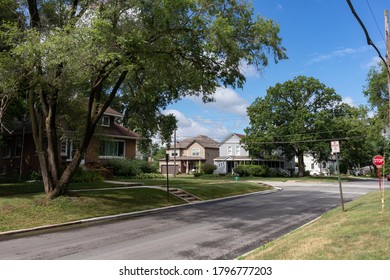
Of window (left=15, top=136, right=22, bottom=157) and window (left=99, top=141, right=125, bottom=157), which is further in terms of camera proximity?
window (left=99, top=141, right=125, bottom=157)

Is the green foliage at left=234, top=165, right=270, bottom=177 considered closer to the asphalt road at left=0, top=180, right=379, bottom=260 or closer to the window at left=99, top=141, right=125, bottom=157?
the window at left=99, top=141, right=125, bottom=157

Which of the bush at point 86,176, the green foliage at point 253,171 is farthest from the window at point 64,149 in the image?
the green foliage at point 253,171

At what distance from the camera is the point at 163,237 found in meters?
10.5

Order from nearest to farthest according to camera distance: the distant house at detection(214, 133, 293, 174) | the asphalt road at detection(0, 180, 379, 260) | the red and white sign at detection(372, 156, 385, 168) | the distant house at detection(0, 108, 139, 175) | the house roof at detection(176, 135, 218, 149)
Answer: the asphalt road at detection(0, 180, 379, 260) < the red and white sign at detection(372, 156, 385, 168) < the distant house at detection(0, 108, 139, 175) < the distant house at detection(214, 133, 293, 174) < the house roof at detection(176, 135, 218, 149)

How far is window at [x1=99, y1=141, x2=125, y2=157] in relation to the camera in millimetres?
35875

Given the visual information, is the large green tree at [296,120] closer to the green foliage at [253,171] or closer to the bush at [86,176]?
the green foliage at [253,171]

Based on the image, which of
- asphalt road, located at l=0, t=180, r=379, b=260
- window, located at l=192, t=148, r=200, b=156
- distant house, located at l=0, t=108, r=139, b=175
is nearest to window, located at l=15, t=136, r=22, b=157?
distant house, located at l=0, t=108, r=139, b=175

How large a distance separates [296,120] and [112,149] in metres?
31.3

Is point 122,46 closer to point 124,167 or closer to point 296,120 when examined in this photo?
point 124,167

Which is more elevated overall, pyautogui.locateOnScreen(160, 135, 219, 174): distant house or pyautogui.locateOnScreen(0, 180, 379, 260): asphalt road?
pyautogui.locateOnScreen(160, 135, 219, 174): distant house

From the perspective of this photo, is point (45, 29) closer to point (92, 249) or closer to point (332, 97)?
point (92, 249)

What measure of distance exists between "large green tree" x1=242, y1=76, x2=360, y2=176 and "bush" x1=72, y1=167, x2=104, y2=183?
114 ft

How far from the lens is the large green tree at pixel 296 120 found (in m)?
55.3

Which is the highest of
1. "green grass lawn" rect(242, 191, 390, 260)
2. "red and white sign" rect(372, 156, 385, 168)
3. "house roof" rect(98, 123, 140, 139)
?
"house roof" rect(98, 123, 140, 139)
